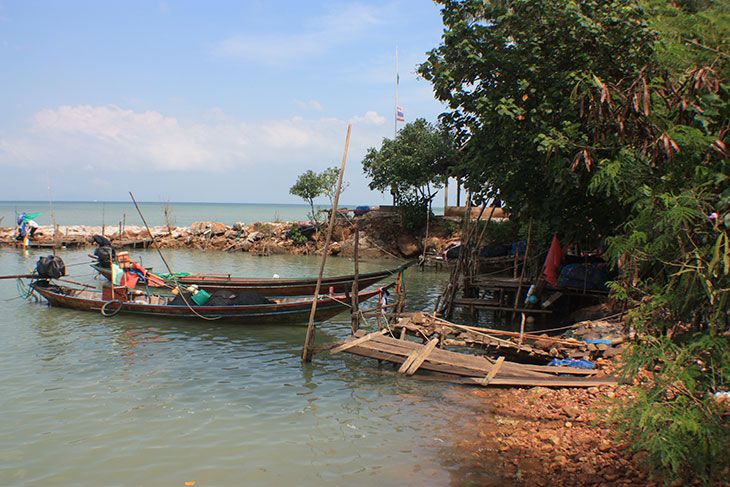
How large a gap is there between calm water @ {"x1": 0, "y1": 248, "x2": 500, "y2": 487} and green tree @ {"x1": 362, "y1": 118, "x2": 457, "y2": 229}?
1683 cm

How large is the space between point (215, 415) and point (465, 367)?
4.06 m

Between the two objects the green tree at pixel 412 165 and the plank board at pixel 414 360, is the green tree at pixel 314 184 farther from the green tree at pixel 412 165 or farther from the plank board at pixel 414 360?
the plank board at pixel 414 360

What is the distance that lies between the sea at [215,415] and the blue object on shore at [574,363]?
1589mm

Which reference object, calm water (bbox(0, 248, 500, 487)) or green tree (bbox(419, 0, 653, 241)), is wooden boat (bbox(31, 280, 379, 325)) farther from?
green tree (bbox(419, 0, 653, 241))

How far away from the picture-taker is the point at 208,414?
7441 mm

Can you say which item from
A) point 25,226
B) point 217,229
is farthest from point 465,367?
point 25,226

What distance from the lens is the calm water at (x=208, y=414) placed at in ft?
19.3

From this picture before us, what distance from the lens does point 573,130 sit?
8.00 m

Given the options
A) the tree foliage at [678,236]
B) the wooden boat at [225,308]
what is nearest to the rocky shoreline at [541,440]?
the tree foliage at [678,236]

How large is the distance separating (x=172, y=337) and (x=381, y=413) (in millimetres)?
6886

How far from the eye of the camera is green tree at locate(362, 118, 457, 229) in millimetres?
27203

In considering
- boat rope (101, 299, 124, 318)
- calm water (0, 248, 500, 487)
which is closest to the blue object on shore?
calm water (0, 248, 500, 487)

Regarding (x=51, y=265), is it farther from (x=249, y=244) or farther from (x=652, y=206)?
(x=249, y=244)

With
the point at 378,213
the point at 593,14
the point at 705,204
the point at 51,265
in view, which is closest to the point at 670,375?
the point at 705,204
